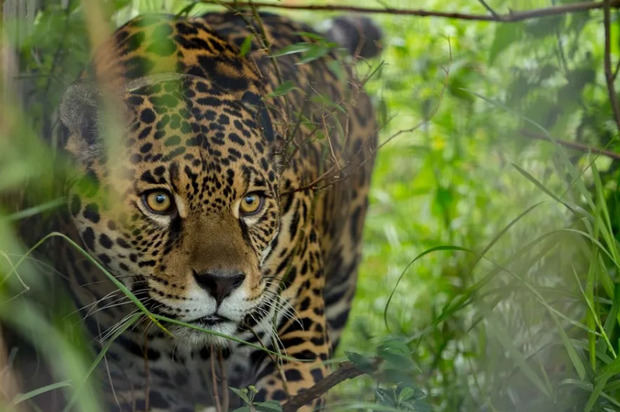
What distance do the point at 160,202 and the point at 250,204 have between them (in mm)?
333

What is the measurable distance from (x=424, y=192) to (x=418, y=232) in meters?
0.26

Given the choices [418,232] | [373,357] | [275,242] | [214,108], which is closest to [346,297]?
[418,232]

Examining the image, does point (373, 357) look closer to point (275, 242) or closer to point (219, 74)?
point (275, 242)

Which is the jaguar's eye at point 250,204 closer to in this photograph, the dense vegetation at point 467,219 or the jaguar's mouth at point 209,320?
the jaguar's mouth at point 209,320

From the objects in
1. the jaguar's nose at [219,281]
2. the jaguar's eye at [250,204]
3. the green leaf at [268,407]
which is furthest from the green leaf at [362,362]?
the jaguar's eye at [250,204]

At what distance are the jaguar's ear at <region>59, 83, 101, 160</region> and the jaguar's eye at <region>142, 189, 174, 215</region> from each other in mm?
305

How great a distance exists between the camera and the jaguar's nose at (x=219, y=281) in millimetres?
3350

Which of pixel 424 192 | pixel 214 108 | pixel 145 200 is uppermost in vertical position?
pixel 214 108

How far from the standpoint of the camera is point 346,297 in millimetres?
5496

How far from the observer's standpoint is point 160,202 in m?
3.54

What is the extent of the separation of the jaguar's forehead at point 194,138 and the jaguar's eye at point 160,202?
0.13 ft

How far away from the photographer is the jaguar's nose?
11.0 feet

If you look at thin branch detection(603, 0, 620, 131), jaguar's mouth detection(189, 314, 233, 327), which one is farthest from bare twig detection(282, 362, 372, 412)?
thin branch detection(603, 0, 620, 131)

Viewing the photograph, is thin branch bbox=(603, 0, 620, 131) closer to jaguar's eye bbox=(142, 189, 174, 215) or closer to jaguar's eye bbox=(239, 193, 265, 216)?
jaguar's eye bbox=(239, 193, 265, 216)
